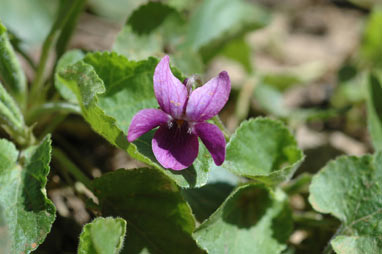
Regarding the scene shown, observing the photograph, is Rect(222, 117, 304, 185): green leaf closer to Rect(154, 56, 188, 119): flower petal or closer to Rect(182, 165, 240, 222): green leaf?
Rect(182, 165, 240, 222): green leaf

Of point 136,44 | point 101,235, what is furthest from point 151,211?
point 136,44

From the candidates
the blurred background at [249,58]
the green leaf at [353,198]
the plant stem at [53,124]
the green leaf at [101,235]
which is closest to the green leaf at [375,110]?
the blurred background at [249,58]

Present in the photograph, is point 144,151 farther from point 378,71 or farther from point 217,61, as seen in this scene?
point 378,71

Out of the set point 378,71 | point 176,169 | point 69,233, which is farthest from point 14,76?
point 378,71

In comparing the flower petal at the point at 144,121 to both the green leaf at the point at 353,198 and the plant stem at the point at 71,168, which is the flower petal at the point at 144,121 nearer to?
the plant stem at the point at 71,168

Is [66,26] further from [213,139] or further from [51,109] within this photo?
[213,139]

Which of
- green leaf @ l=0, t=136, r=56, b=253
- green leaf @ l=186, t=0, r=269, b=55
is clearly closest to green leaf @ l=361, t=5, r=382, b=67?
green leaf @ l=186, t=0, r=269, b=55
